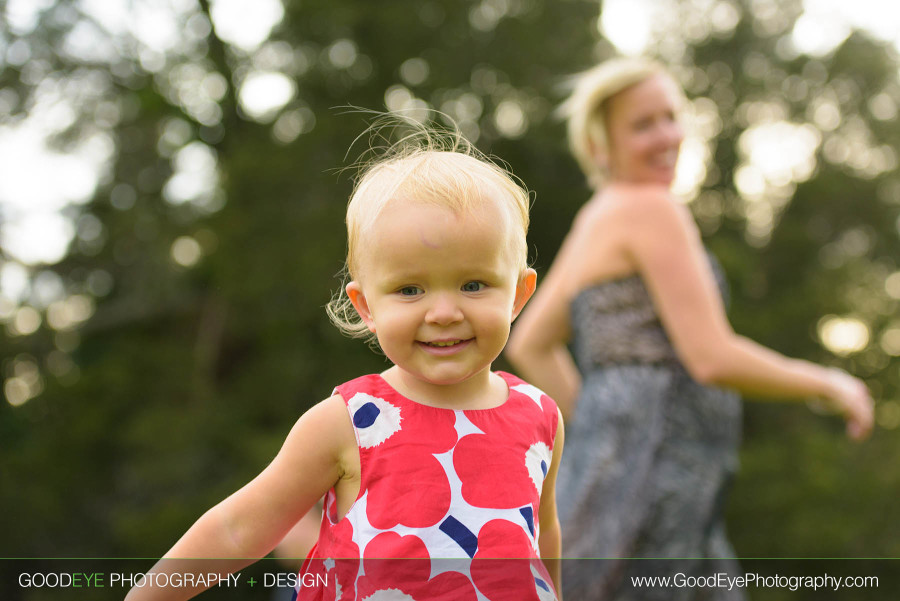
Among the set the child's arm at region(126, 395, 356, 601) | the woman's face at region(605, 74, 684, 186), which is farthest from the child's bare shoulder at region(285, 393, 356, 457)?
the woman's face at region(605, 74, 684, 186)

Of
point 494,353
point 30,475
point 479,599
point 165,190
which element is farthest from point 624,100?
point 30,475

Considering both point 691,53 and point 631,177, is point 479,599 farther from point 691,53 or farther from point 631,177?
point 691,53

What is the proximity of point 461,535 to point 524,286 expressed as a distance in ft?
1.32

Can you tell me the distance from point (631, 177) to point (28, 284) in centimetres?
878

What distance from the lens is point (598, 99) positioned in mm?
2895

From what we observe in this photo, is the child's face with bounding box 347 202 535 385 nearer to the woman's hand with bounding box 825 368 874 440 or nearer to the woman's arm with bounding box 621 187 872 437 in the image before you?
the woman's arm with bounding box 621 187 872 437

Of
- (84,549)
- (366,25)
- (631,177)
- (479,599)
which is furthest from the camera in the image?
(366,25)

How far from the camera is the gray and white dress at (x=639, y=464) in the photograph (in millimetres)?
2518

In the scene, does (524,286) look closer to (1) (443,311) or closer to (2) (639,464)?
(1) (443,311)

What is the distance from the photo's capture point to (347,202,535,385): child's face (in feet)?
4.10

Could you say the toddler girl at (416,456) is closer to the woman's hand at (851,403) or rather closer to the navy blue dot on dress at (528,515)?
the navy blue dot on dress at (528,515)

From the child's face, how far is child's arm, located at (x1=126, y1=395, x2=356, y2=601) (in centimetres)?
16

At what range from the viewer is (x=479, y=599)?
4.06 feet

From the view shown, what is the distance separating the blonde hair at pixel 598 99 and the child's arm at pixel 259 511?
1902 millimetres
